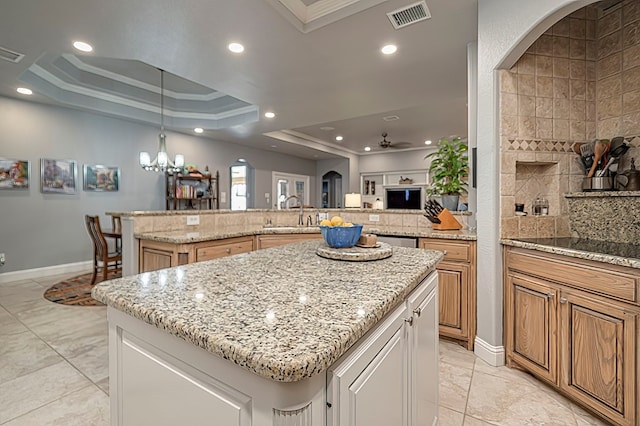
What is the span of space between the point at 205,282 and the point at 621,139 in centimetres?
270

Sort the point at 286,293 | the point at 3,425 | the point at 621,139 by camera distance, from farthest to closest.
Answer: the point at 621,139, the point at 3,425, the point at 286,293

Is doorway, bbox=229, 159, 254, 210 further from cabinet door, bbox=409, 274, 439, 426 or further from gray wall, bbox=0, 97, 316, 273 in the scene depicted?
cabinet door, bbox=409, 274, 439, 426

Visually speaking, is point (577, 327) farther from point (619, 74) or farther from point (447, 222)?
point (619, 74)

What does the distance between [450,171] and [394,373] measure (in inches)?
93.4

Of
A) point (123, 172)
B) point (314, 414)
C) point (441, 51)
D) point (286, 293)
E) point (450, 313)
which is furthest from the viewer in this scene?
point (123, 172)

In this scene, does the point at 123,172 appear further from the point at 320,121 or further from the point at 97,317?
the point at 320,121

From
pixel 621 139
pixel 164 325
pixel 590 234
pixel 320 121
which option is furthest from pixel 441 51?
pixel 164 325

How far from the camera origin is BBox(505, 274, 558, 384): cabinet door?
181 cm

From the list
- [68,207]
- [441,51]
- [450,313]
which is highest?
[441,51]

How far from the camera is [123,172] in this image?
209 inches

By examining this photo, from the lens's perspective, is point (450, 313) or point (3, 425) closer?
point (3, 425)

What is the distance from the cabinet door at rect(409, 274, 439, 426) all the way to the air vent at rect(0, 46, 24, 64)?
429 cm

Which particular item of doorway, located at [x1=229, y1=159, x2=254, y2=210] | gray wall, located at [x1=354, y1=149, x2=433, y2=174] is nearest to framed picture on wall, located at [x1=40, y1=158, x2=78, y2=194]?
doorway, located at [x1=229, y1=159, x2=254, y2=210]

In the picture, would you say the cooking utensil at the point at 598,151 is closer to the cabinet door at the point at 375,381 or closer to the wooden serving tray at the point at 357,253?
the wooden serving tray at the point at 357,253
